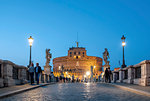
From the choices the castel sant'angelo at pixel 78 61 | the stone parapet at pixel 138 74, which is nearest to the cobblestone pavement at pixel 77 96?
the stone parapet at pixel 138 74

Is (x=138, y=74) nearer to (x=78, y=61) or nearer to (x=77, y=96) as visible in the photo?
(x=77, y=96)

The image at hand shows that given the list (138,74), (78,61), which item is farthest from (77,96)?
(78,61)

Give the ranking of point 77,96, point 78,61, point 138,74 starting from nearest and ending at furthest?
point 77,96, point 138,74, point 78,61

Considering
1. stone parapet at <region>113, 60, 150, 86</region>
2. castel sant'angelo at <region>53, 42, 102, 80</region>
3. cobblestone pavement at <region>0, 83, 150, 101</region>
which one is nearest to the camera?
cobblestone pavement at <region>0, 83, 150, 101</region>

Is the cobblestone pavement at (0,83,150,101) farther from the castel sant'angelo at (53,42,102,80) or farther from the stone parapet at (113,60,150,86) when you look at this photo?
the castel sant'angelo at (53,42,102,80)

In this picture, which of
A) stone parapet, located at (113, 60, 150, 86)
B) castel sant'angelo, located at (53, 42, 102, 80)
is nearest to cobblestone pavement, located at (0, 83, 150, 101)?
stone parapet, located at (113, 60, 150, 86)

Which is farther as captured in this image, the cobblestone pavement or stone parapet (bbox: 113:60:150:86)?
stone parapet (bbox: 113:60:150:86)

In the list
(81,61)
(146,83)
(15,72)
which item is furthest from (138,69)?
(81,61)

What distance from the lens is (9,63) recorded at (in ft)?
47.6

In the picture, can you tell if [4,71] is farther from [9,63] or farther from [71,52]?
[71,52]

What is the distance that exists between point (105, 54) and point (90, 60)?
118163 millimetres

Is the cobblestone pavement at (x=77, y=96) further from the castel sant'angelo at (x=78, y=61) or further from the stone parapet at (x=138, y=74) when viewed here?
the castel sant'angelo at (x=78, y=61)

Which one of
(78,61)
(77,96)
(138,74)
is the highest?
(78,61)

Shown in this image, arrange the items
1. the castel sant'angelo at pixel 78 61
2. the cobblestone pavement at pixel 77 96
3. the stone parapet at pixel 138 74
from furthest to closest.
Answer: the castel sant'angelo at pixel 78 61 < the stone parapet at pixel 138 74 < the cobblestone pavement at pixel 77 96
